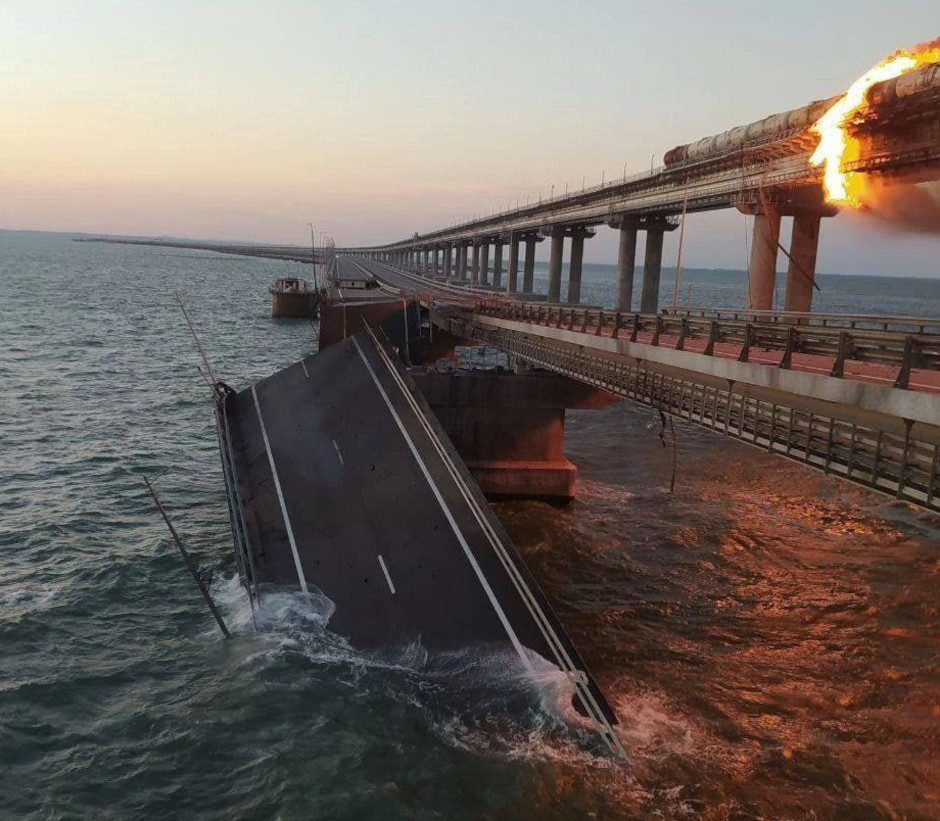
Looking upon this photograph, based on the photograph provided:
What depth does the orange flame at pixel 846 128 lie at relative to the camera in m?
30.1

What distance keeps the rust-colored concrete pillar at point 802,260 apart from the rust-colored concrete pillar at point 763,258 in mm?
1007

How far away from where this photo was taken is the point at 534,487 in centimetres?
3188

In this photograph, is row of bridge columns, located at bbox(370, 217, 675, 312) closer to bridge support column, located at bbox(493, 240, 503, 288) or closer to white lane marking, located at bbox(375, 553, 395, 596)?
bridge support column, located at bbox(493, 240, 503, 288)

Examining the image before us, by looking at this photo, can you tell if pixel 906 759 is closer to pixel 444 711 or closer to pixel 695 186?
pixel 444 711

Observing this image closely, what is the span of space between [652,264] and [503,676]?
2206 inches

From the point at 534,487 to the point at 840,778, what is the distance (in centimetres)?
1827

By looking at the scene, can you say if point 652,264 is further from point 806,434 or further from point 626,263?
point 806,434

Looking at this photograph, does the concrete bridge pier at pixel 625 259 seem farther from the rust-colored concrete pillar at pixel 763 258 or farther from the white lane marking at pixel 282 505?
the white lane marking at pixel 282 505

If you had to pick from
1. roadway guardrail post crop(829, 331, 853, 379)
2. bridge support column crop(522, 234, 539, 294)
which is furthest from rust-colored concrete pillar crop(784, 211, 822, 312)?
bridge support column crop(522, 234, 539, 294)

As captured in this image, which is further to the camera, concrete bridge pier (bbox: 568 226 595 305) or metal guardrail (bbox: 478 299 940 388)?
concrete bridge pier (bbox: 568 226 595 305)

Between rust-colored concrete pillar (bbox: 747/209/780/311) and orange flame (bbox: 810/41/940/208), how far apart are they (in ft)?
14.8

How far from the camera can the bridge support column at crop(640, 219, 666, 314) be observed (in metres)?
65.0

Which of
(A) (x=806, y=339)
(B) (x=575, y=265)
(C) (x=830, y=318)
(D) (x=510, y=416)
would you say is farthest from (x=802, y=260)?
(B) (x=575, y=265)

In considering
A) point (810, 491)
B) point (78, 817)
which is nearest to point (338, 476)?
point (78, 817)
